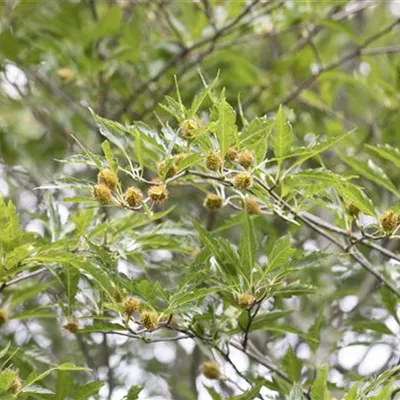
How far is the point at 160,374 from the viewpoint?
2.44 metres

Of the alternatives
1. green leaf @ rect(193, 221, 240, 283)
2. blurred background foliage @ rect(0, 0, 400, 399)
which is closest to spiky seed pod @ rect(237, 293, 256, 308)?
green leaf @ rect(193, 221, 240, 283)

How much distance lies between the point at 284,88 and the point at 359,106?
0.93 ft

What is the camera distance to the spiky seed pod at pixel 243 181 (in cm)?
130

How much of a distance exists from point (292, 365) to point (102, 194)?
1.55 feet

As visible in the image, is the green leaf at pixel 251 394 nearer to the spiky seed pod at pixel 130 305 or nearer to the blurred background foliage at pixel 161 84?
the spiky seed pod at pixel 130 305

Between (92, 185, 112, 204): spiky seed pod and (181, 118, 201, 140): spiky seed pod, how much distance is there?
0.46 ft

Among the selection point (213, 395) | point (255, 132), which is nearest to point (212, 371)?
point (213, 395)

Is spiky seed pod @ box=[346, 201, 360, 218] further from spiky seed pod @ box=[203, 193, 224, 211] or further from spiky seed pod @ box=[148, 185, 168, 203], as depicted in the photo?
spiky seed pod @ box=[148, 185, 168, 203]

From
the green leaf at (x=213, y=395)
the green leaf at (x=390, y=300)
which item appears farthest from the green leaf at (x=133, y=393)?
the green leaf at (x=390, y=300)

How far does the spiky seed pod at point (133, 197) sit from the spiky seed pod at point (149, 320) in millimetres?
162

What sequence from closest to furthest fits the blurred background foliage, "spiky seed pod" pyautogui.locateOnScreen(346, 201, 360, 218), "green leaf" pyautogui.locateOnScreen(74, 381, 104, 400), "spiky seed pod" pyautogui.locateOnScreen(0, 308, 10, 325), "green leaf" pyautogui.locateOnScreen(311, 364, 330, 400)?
"green leaf" pyautogui.locateOnScreen(311, 364, 330, 400), "green leaf" pyautogui.locateOnScreen(74, 381, 104, 400), "spiky seed pod" pyautogui.locateOnScreen(346, 201, 360, 218), "spiky seed pod" pyautogui.locateOnScreen(0, 308, 10, 325), the blurred background foliage

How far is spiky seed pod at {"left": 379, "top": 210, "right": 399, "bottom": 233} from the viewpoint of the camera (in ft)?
4.43

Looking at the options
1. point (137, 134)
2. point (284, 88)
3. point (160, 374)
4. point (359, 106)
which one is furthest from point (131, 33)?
point (137, 134)

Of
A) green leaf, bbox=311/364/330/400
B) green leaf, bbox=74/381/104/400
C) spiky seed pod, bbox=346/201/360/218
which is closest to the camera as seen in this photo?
green leaf, bbox=311/364/330/400
